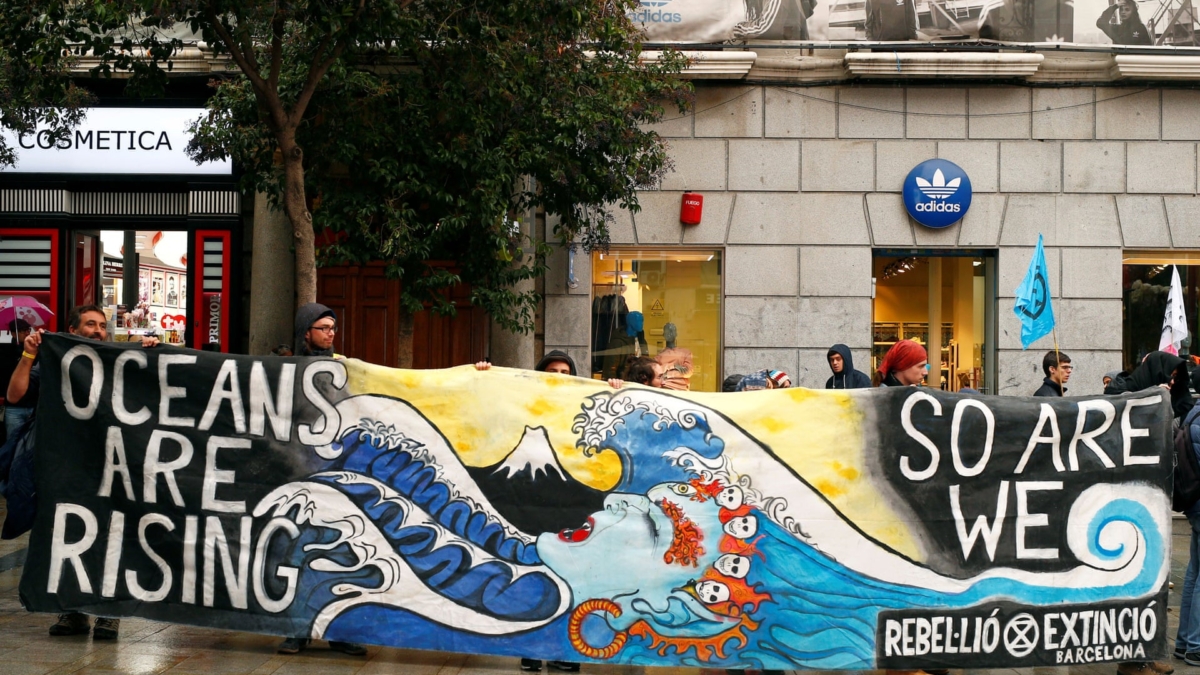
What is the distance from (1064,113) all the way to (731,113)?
13.4 ft

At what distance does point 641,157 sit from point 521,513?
738cm

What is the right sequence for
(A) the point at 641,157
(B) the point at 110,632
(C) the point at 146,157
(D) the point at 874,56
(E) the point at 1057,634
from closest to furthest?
(E) the point at 1057,634
(B) the point at 110,632
(A) the point at 641,157
(D) the point at 874,56
(C) the point at 146,157

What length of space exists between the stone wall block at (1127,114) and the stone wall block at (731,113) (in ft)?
13.7

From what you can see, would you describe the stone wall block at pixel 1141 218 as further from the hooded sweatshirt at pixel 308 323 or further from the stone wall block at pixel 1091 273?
the hooded sweatshirt at pixel 308 323

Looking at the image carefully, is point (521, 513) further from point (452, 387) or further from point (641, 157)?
point (641, 157)

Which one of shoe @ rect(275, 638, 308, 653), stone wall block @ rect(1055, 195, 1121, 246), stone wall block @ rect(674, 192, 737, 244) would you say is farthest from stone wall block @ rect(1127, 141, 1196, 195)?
shoe @ rect(275, 638, 308, 653)

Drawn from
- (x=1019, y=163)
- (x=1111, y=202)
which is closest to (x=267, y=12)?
(x=1019, y=163)

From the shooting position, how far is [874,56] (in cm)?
1402

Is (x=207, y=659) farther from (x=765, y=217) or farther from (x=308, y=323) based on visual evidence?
(x=765, y=217)

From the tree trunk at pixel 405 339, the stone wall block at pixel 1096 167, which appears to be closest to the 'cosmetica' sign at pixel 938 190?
the stone wall block at pixel 1096 167

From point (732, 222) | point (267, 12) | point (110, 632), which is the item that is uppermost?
point (267, 12)

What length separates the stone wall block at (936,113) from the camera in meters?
14.4

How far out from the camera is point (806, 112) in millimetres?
14453

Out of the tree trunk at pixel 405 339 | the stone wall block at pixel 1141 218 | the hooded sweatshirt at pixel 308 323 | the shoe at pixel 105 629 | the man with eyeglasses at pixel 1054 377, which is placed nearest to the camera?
the shoe at pixel 105 629
